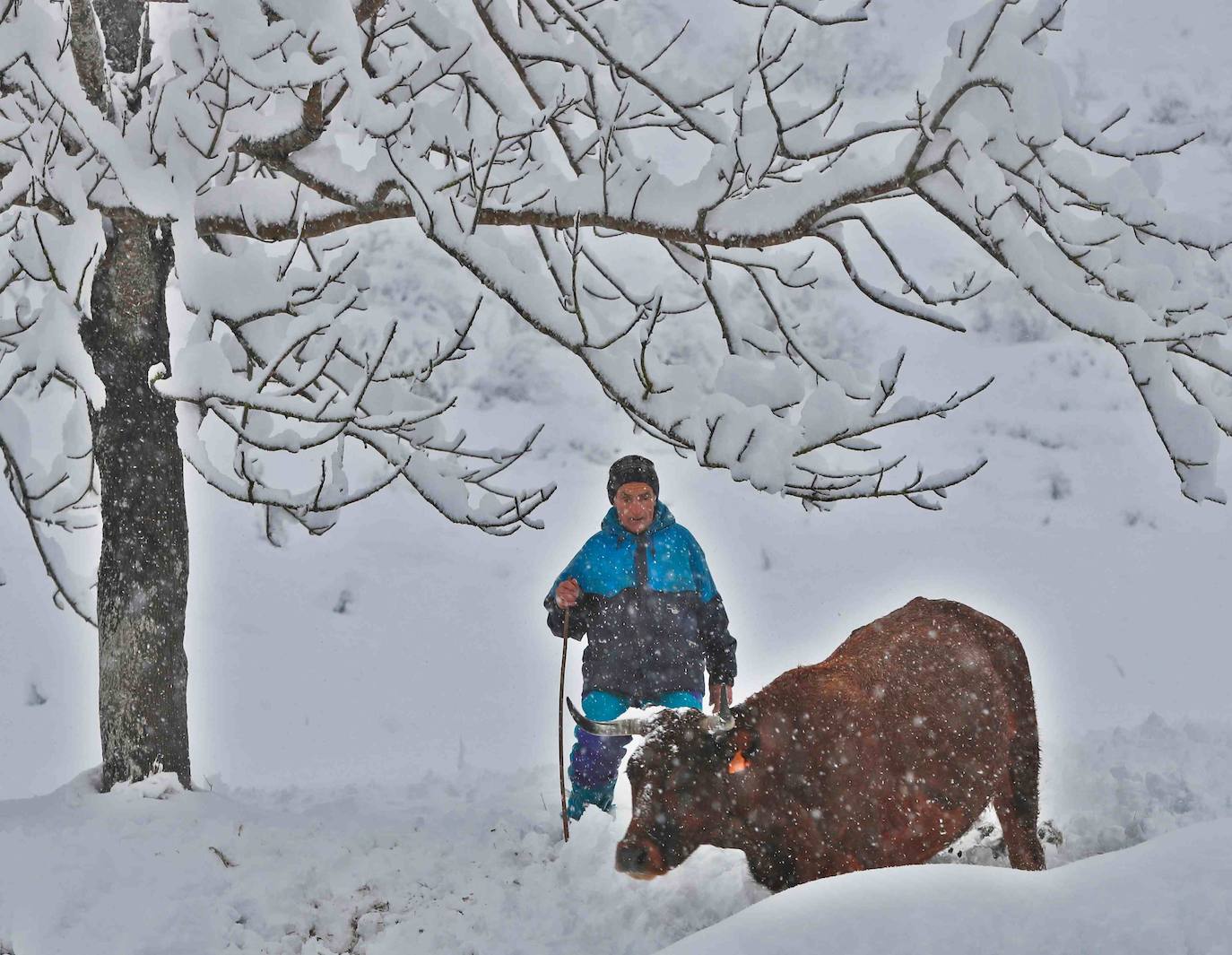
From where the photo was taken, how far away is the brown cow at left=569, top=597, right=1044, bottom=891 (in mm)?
3633

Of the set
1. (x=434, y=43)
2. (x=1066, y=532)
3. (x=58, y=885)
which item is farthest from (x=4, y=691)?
(x=1066, y=532)

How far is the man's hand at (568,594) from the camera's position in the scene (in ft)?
15.4

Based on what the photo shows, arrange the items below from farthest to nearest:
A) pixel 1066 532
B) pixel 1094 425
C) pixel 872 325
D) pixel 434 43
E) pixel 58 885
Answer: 1. pixel 872 325
2. pixel 1094 425
3. pixel 1066 532
4. pixel 434 43
5. pixel 58 885

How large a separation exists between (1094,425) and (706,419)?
14386mm

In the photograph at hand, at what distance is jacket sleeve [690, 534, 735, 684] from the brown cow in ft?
2.42

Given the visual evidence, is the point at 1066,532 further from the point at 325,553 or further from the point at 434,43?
the point at 434,43

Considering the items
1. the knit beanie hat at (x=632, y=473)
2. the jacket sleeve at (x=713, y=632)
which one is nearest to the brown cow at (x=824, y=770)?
the jacket sleeve at (x=713, y=632)

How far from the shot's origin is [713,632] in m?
4.80

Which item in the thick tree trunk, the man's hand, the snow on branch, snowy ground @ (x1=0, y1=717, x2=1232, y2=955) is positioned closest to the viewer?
the snow on branch

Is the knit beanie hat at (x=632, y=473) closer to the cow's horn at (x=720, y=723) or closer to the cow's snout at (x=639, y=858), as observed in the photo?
the cow's horn at (x=720, y=723)

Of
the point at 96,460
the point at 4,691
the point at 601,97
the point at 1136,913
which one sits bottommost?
the point at 1136,913

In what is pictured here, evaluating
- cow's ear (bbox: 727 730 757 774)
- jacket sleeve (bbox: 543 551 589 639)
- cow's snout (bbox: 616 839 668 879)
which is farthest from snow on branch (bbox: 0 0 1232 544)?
cow's snout (bbox: 616 839 668 879)

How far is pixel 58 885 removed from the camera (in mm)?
4078

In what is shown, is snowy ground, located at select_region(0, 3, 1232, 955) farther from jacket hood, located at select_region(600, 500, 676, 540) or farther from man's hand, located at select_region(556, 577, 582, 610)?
jacket hood, located at select_region(600, 500, 676, 540)
